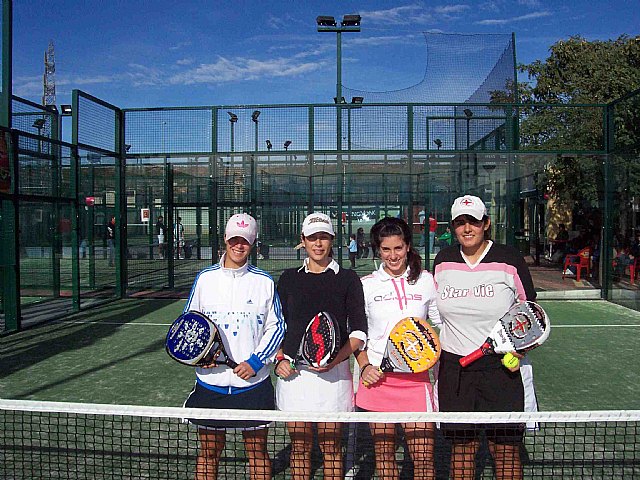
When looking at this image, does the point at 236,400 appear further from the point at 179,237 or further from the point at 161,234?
the point at 179,237

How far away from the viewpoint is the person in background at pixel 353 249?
43.6ft

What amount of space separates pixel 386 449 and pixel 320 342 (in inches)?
29.7

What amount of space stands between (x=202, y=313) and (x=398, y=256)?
1.15 m

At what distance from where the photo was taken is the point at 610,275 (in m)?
11.9

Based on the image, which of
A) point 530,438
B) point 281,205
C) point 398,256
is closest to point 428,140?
point 281,205

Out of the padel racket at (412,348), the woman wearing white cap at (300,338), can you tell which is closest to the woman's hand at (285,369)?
the woman wearing white cap at (300,338)

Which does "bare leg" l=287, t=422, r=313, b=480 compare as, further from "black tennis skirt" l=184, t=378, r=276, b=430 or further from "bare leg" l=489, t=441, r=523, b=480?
"bare leg" l=489, t=441, r=523, b=480

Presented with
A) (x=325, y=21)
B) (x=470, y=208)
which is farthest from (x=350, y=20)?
(x=470, y=208)

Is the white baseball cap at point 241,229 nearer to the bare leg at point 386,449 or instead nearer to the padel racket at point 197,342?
the padel racket at point 197,342

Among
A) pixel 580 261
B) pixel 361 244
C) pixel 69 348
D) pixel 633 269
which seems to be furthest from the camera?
pixel 580 261

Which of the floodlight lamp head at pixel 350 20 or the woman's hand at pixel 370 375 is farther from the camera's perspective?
the floodlight lamp head at pixel 350 20

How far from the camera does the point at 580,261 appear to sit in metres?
→ 14.0

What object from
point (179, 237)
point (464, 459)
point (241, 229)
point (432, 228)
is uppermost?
point (241, 229)

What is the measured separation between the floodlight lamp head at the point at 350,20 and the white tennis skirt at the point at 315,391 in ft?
39.7
